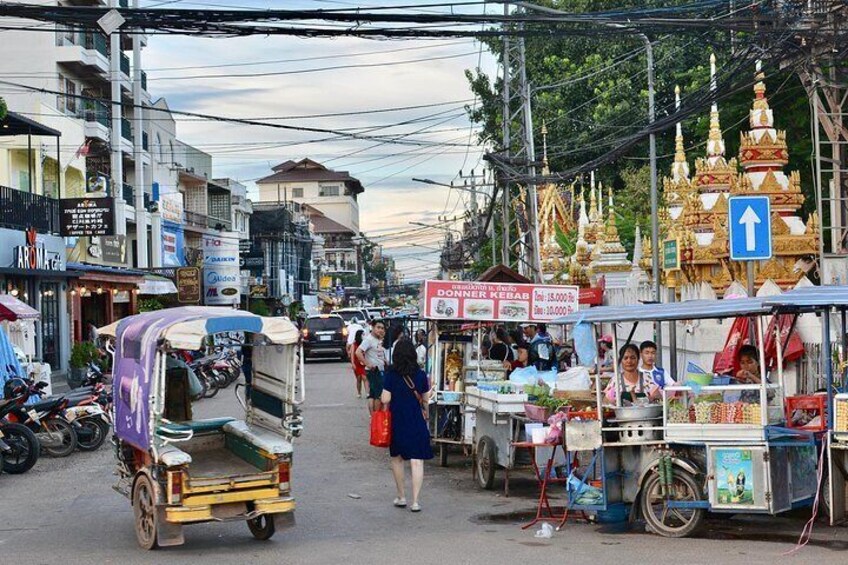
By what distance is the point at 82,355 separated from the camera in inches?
1419

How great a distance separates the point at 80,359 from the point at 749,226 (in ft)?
84.2

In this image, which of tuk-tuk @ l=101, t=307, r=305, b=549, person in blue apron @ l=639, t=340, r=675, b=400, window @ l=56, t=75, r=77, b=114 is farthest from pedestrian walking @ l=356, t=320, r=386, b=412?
window @ l=56, t=75, r=77, b=114

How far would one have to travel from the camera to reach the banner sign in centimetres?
1752

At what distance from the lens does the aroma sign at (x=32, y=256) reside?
32.9 meters

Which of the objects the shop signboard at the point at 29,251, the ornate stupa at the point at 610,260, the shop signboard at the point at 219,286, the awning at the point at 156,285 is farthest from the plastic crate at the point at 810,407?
the shop signboard at the point at 219,286

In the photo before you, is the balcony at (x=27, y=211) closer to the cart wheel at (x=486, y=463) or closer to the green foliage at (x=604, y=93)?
the green foliage at (x=604, y=93)

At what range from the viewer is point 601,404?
38.3 ft

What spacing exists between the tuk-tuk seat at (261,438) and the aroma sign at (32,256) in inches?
858

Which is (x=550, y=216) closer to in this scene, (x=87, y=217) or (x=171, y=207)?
(x=171, y=207)

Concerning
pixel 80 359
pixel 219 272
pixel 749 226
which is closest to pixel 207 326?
pixel 749 226

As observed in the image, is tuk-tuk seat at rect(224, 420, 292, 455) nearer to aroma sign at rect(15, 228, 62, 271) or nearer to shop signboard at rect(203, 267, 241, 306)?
aroma sign at rect(15, 228, 62, 271)

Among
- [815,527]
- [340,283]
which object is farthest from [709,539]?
[340,283]

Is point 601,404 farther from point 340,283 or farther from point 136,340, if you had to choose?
point 340,283

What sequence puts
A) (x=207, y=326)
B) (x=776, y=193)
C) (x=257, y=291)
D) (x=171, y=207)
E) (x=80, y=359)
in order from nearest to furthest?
(x=207, y=326) < (x=776, y=193) < (x=80, y=359) < (x=171, y=207) < (x=257, y=291)
